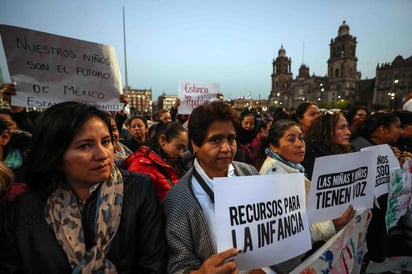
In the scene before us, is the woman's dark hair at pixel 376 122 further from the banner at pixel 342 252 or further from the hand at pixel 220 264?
the hand at pixel 220 264

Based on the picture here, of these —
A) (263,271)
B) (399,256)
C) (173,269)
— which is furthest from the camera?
(399,256)

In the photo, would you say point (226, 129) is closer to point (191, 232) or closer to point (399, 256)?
point (191, 232)

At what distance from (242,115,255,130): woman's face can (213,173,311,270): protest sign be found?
3825 mm

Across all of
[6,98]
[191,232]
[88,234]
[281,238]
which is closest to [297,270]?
[281,238]

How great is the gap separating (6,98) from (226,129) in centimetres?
235

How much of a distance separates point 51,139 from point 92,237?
61 cm

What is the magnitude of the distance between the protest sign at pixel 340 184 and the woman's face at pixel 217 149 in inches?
32.0

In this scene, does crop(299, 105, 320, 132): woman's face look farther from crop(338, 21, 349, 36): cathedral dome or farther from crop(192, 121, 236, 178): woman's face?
crop(338, 21, 349, 36): cathedral dome

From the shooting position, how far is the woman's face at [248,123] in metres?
5.62

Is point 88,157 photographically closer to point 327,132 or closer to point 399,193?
point 327,132

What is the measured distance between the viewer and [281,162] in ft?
8.86

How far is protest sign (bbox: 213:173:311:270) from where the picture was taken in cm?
147

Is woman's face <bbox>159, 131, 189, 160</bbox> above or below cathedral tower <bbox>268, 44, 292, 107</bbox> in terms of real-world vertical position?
below

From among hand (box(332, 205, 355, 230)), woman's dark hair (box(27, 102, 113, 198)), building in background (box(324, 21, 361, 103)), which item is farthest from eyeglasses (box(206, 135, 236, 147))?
building in background (box(324, 21, 361, 103))
